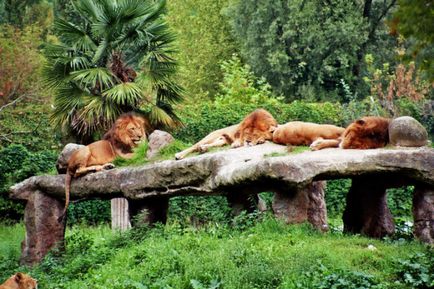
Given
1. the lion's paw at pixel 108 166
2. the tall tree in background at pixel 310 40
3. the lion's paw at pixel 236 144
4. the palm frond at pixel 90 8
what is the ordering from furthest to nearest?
the tall tree in background at pixel 310 40, the palm frond at pixel 90 8, the lion's paw at pixel 108 166, the lion's paw at pixel 236 144

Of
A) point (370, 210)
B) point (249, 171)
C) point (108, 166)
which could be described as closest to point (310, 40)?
point (108, 166)

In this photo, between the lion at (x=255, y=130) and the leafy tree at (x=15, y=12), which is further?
the leafy tree at (x=15, y=12)

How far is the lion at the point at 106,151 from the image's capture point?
16297mm

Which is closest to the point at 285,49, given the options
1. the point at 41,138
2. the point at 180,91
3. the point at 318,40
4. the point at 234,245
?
the point at 318,40

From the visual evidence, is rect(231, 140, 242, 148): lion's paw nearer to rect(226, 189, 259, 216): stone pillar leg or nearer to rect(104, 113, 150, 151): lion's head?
rect(226, 189, 259, 216): stone pillar leg

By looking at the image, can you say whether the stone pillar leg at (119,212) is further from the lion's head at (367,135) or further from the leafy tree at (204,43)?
the leafy tree at (204,43)

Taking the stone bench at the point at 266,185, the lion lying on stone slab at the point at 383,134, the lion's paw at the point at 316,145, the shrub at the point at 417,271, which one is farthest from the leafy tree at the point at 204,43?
the shrub at the point at 417,271

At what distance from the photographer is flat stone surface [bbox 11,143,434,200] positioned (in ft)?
41.2

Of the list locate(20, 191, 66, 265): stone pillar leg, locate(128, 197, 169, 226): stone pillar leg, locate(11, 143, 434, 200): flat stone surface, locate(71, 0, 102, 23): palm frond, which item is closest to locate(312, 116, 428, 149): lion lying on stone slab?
locate(11, 143, 434, 200): flat stone surface

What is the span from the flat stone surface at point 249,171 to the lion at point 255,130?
265 mm

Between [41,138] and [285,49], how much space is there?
16.3 metres

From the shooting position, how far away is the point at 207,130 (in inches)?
1000

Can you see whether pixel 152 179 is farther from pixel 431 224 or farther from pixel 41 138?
pixel 41 138

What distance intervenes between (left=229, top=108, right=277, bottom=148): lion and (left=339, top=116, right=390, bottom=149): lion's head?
6.11 ft
